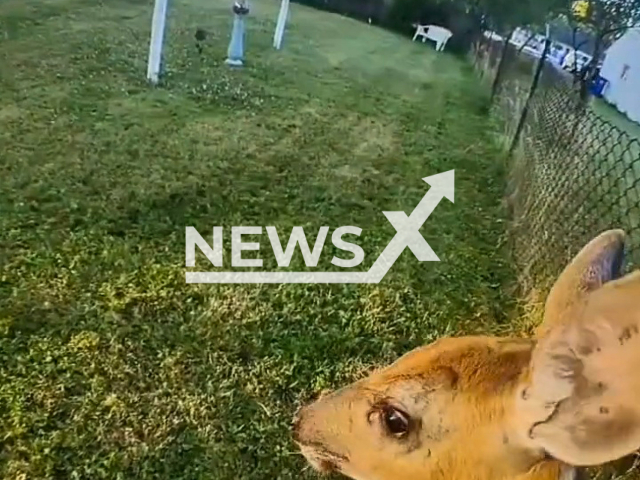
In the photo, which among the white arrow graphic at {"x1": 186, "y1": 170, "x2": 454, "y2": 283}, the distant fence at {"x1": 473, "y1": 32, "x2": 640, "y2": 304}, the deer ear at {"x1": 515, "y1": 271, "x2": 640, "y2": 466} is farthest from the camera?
the white arrow graphic at {"x1": 186, "y1": 170, "x2": 454, "y2": 283}

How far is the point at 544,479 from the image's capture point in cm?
49

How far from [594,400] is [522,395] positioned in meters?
0.08

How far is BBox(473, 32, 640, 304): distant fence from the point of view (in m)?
1.47

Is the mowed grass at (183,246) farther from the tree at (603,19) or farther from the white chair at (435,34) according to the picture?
the tree at (603,19)

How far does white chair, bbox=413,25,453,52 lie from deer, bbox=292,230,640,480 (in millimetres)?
2430

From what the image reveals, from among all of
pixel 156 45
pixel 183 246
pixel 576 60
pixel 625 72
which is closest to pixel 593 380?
pixel 625 72

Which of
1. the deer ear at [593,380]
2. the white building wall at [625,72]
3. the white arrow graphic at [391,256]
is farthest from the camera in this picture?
the white arrow graphic at [391,256]

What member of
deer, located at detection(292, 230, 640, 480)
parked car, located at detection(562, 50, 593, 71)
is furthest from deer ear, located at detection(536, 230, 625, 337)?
parked car, located at detection(562, 50, 593, 71)

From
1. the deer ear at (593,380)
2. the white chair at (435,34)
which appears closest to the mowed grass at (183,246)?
the white chair at (435,34)

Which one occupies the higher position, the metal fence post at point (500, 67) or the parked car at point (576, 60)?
the parked car at point (576, 60)

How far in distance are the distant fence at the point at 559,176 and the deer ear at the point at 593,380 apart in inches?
28.0

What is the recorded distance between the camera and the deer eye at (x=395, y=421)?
600mm

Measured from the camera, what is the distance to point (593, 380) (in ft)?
1.32

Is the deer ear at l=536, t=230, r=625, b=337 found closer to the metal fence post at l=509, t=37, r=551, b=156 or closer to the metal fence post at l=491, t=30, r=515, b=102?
the metal fence post at l=491, t=30, r=515, b=102
